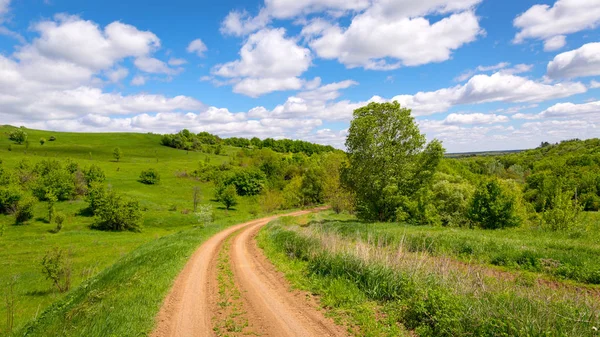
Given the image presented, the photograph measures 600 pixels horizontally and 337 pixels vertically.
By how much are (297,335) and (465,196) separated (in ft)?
134

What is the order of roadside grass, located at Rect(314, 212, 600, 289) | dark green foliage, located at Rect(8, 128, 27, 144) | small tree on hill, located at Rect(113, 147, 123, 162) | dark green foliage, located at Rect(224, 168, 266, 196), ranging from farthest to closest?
1. dark green foliage, located at Rect(8, 128, 27, 144)
2. small tree on hill, located at Rect(113, 147, 123, 162)
3. dark green foliage, located at Rect(224, 168, 266, 196)
4. roadside grass, located at Rect(314, 212, 600, 289)

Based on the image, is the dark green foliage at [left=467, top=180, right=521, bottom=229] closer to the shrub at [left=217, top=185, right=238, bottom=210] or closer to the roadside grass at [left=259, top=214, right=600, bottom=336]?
the roadside grass at [left=259, top=214, right=600, bottom=336]

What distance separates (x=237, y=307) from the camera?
10516 millimetres

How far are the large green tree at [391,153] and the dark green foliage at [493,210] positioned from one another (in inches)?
249

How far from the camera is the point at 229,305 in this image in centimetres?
1073

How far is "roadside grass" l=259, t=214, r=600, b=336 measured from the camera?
6531mm

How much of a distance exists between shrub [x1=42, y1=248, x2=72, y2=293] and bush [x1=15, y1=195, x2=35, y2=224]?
4806 centimetres

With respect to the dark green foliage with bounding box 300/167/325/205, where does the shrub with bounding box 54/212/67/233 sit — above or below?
below

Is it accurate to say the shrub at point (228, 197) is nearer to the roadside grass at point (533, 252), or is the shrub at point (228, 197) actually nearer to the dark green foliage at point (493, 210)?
the dark green foliage at point (493, 210)

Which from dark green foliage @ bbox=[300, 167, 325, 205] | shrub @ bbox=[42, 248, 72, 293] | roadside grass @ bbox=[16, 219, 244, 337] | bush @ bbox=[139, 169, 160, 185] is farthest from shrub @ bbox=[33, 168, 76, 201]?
roadside grass @ bbox=[16, 219, 244, 337]

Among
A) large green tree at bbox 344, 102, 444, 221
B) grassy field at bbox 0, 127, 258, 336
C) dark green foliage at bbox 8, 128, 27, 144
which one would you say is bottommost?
grassy field at bbox 0, 127, 258, 336

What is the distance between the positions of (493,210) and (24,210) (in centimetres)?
8573

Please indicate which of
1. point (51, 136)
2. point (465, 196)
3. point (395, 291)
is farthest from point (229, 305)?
point (51, 136)

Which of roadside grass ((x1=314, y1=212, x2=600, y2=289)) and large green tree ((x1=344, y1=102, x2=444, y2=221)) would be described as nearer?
roadside grass ((x1=314, y1=212, x2=600, y2=289))
